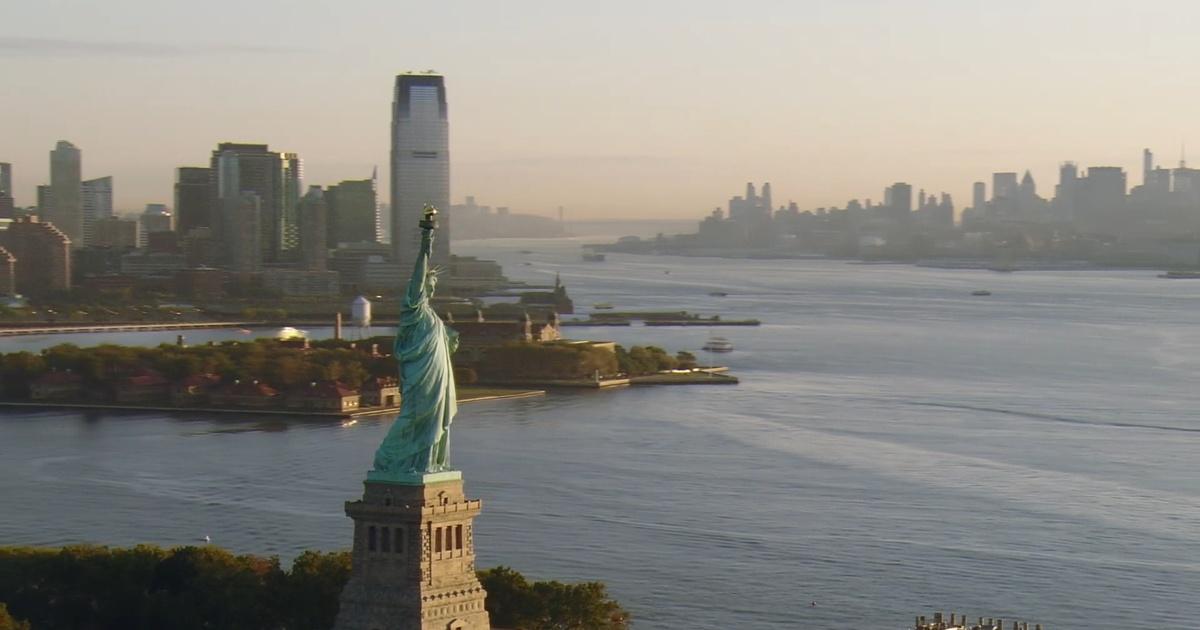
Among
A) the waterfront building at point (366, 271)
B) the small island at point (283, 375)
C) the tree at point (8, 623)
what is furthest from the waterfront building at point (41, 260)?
the tree at point (8, 623)

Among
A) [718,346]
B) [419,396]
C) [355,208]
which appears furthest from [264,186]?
[419,396]

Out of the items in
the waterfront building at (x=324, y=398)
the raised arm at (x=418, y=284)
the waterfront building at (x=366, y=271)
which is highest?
the raised arm at (x=418, y=284)

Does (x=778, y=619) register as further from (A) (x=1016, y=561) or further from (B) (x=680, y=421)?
(B) (x=680, y=421)

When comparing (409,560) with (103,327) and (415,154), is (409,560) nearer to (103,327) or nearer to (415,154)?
(103,327)

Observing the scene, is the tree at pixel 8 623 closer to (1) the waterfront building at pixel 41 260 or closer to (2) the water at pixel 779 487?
(2) the water at pixel 779 487

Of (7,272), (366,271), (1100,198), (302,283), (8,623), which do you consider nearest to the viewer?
(8,623)

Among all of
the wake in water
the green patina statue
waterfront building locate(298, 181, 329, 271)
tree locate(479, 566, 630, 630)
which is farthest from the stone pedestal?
waterfront building locate(298, 181, 329, 271)

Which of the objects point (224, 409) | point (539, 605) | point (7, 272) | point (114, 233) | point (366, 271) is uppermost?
point (114, 233)
